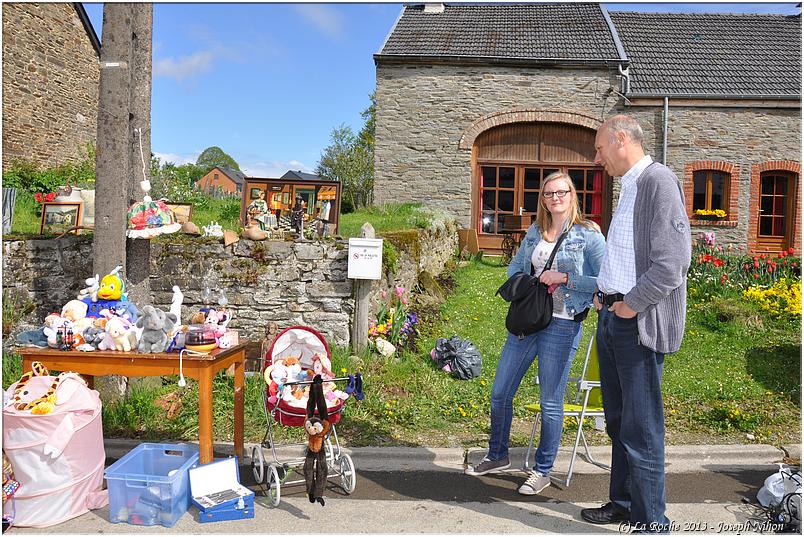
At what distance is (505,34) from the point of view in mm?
16578

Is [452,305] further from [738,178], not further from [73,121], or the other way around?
[73,121]

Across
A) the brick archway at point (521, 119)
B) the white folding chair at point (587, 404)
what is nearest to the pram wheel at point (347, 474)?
the white folding chair at point (587, 404)

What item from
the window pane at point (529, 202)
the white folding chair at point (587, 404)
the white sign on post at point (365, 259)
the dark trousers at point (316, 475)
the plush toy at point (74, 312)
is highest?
the window pane at point (529, 202)

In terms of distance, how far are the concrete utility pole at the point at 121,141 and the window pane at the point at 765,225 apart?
15083mm

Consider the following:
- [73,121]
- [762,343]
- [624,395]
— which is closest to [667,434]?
[624,395]

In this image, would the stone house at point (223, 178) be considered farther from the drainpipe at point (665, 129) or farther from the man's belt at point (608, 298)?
the man's belt at point (608, 298)

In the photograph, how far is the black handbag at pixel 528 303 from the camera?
4.05 m

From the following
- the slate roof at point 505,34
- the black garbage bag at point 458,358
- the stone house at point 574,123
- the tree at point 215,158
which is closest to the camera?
the black garbage bag at point 458,358

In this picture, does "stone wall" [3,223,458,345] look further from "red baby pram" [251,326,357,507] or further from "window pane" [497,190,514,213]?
"window pane" [497,190,514,213]

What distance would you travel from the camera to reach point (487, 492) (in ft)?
13.8

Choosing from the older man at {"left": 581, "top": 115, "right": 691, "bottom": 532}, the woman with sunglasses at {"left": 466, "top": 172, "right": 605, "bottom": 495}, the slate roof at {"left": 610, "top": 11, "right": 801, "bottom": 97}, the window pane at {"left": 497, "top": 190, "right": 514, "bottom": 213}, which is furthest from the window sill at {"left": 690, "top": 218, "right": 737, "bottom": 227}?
the older man at {"left": 581, "top": 115, "right": 691, "bottom": 532}

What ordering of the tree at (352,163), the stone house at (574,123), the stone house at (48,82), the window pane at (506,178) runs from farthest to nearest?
1. the tree at (352,163)
2. the window pane at (506,178)
3. the stone house at (574,123)
4. the stone house at (48,82)

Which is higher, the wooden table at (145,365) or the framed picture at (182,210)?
the framed picture at (182,210)

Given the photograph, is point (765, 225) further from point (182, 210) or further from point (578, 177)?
point (182, 210)
